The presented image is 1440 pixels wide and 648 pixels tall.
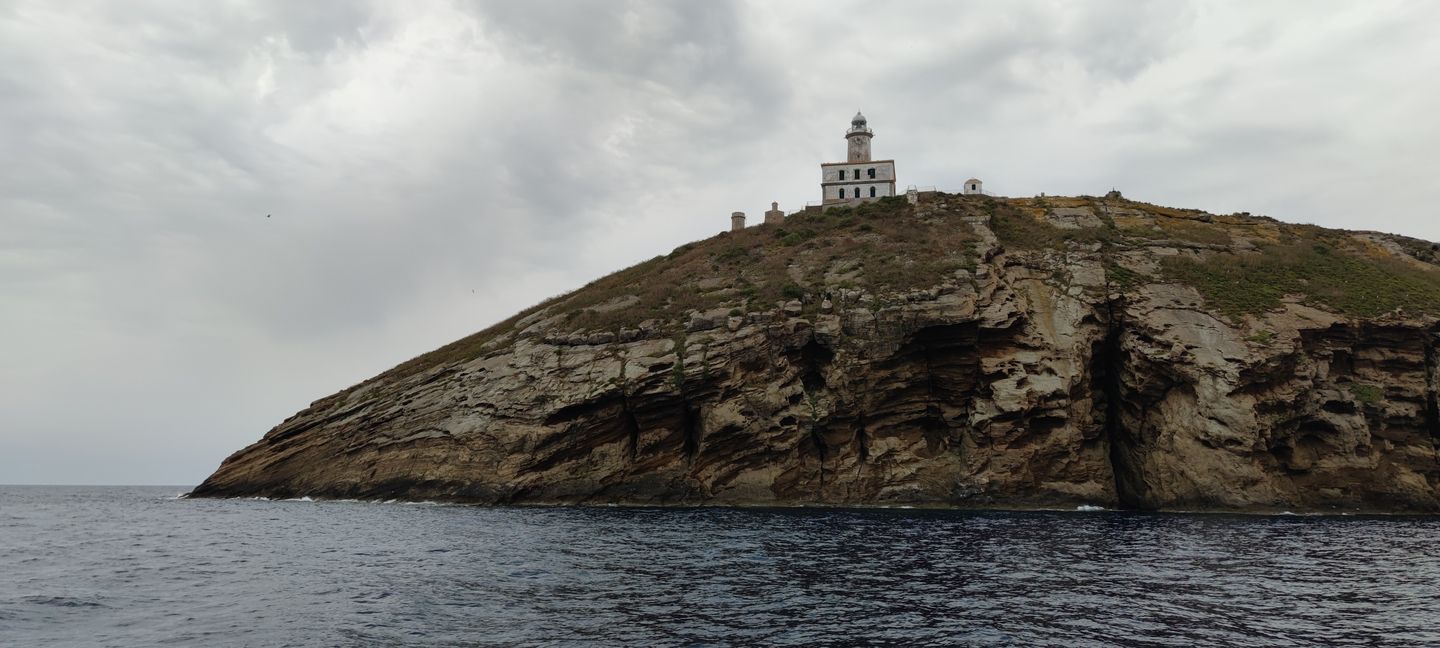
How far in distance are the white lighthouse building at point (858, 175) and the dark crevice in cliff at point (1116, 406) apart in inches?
1492

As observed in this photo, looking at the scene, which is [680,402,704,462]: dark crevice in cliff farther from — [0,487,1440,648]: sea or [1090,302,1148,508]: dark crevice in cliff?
[1090,302,1148,508]: dark crevice in cliff

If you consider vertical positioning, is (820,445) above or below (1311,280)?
below

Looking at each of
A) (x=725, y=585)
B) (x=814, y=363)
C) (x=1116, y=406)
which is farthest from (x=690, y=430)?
(x=725, y=585)

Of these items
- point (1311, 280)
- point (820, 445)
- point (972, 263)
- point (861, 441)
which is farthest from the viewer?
point (972, 263)

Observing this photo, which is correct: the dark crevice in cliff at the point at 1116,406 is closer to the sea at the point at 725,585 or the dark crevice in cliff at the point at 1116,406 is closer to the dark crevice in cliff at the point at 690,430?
the sea at the point at 725,585

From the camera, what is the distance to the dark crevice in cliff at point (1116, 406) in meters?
55.1

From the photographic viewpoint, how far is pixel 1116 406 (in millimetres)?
57719

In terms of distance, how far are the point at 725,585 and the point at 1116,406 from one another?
44.7 meters

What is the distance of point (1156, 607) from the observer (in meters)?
20.3

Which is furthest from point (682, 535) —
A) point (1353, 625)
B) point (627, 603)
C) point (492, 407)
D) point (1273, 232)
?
point (1273, 232)

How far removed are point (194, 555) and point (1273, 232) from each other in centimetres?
8198

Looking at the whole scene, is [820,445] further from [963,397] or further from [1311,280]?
[1311,280]

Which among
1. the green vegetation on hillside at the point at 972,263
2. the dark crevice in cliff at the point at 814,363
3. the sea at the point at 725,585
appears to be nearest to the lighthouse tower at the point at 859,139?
the green vegetation on hillside at the point at 972,263

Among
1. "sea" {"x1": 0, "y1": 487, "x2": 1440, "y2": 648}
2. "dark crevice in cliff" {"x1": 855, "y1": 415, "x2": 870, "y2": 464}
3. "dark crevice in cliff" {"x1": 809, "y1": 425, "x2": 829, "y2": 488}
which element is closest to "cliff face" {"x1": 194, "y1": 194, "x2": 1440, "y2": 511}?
"dark crevice in cliff" {"x1": 809, "y1": 425, "x2": 829, "y2": 488}
